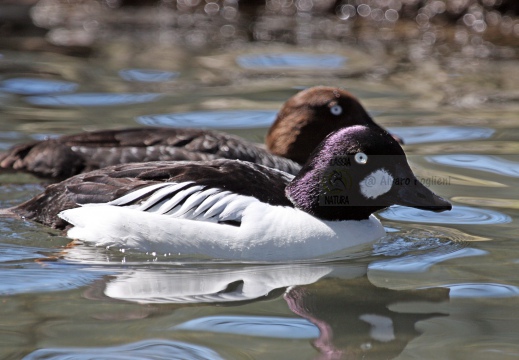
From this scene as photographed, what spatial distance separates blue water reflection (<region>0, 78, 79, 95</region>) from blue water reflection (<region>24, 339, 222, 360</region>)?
7272 millimetres

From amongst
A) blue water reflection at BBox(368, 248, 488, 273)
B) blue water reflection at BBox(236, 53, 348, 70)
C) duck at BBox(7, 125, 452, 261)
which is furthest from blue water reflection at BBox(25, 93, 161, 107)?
blue water reflection at BBox(368, 248, 488, 273)

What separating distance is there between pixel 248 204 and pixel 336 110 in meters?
2.90

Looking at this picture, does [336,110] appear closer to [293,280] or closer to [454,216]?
[454,216]

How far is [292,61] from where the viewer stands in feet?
44.7

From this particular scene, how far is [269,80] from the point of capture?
1261 centimetres

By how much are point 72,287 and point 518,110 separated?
6.63 m

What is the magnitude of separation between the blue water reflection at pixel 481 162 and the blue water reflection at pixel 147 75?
4.33 m

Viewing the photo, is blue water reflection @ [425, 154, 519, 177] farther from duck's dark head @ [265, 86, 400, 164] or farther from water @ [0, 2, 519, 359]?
duck's dark head @ [265, 86, 400, 164]

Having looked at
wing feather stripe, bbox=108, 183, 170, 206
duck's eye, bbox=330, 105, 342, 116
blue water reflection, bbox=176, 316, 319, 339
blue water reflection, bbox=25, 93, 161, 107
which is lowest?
blue water reflection, bbox=176, 316, 319, 339

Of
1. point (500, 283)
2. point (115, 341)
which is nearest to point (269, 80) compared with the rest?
point (500, 283)

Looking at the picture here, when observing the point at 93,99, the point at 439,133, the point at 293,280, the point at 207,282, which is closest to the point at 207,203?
the point at 207,282

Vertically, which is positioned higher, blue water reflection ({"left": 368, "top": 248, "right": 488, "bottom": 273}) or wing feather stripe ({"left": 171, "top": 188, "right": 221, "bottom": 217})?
wing feather stripe ({"left": 171, "top": 188, "right": 221, "bottom": 217})

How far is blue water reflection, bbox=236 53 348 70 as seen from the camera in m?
13.3

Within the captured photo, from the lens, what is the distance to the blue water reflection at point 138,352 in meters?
4.93
